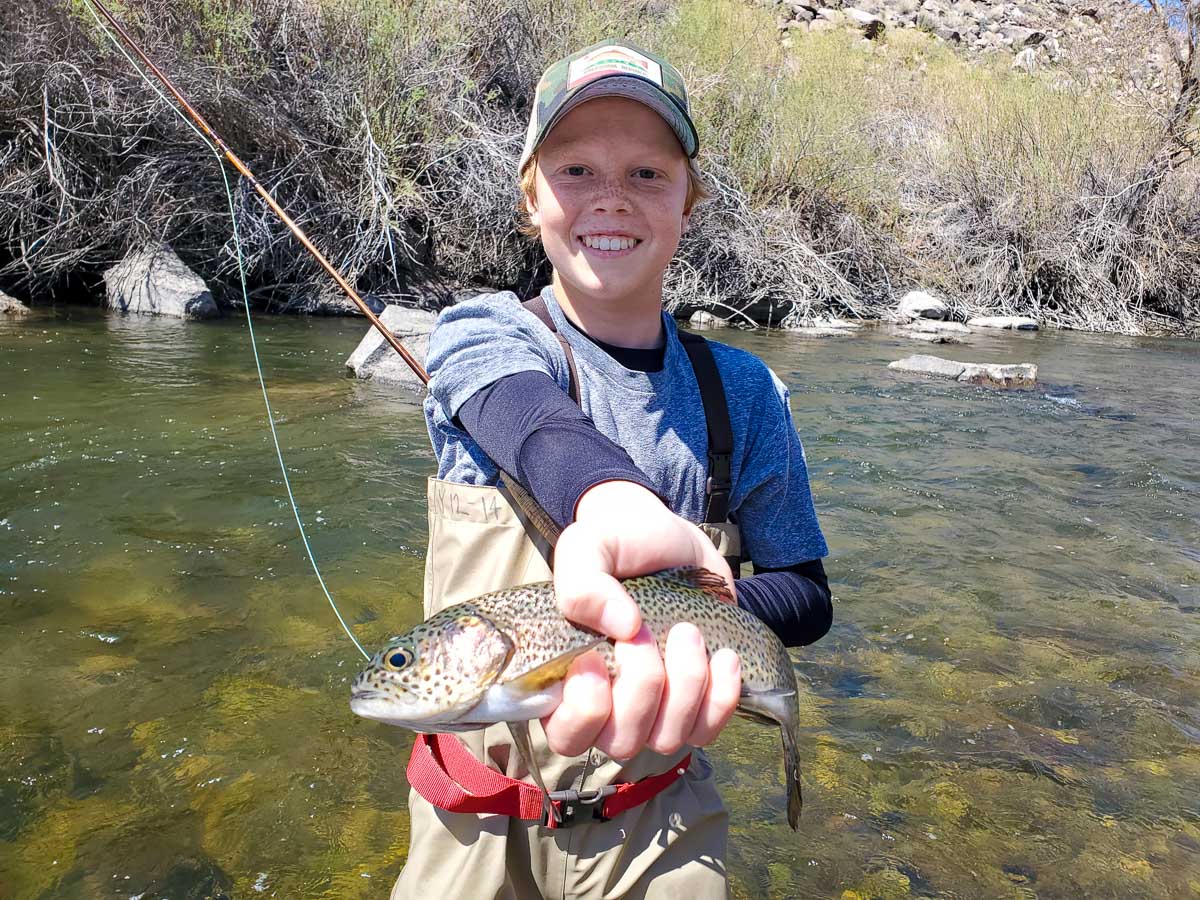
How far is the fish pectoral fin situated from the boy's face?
0.91m

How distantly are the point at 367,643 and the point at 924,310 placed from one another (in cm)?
1607

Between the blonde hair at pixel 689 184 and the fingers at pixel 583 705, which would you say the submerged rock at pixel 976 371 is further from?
the fingers at pixel 583 705

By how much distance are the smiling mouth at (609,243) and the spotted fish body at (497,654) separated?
0.79 m

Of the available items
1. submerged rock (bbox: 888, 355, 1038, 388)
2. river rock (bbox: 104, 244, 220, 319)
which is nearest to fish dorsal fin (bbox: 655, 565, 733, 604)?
submerged rock (bbox: 888, 355, 1038, 388)

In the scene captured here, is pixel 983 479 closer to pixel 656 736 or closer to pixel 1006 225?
pixel 656 736

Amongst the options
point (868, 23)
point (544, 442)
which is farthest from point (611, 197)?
point (868, 23)

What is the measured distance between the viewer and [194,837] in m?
2.78

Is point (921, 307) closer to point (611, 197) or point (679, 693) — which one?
point (611, 197)

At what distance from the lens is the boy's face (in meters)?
1.96

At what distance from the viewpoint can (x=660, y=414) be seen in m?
2.00

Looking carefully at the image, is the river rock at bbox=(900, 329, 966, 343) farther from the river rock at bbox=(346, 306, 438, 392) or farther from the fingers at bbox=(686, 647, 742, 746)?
the fingers at bbox=(686, 647, 742, 746)

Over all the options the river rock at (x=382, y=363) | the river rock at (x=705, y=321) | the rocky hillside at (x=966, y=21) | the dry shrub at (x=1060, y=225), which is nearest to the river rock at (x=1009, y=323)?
the dry shrub at (x=1060, y=225)

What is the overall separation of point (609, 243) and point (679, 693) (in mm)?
1034

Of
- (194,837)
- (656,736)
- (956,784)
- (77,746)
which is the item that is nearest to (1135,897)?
(956,784)
